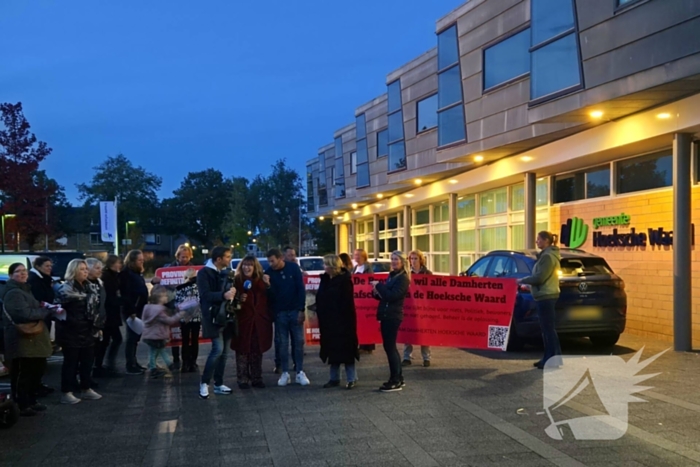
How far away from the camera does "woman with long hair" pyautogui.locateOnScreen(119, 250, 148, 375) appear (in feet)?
33.3

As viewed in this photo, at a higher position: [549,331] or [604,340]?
[549,331]

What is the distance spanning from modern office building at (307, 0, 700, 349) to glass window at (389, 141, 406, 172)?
75 millimetres

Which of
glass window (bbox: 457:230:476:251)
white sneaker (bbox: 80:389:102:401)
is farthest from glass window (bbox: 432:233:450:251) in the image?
white sneaker (bbox: 80:389:102:401)

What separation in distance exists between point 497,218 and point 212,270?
14251 mm

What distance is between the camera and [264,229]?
7650 centimetres

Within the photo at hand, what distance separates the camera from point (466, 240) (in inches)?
949

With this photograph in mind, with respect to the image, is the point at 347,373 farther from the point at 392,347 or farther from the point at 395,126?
the point at 395,126

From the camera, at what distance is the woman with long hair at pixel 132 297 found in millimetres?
10156

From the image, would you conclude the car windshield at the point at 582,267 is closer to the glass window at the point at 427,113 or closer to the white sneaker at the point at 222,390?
the white sneaker at the point at 222,390

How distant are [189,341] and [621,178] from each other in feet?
31.2

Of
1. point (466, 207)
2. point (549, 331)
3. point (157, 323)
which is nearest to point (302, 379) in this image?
point (157, 323)

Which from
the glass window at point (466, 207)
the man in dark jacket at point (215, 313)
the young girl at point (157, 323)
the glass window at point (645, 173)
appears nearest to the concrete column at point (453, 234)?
the glass window at point (466, 207)

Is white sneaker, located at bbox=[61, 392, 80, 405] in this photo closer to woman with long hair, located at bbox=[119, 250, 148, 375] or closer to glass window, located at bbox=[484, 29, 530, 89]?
woman with long hair, located at bbox=[119, 250, 148, 375]

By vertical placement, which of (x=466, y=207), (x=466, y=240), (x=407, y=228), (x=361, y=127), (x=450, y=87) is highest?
(x=361, y=127)
